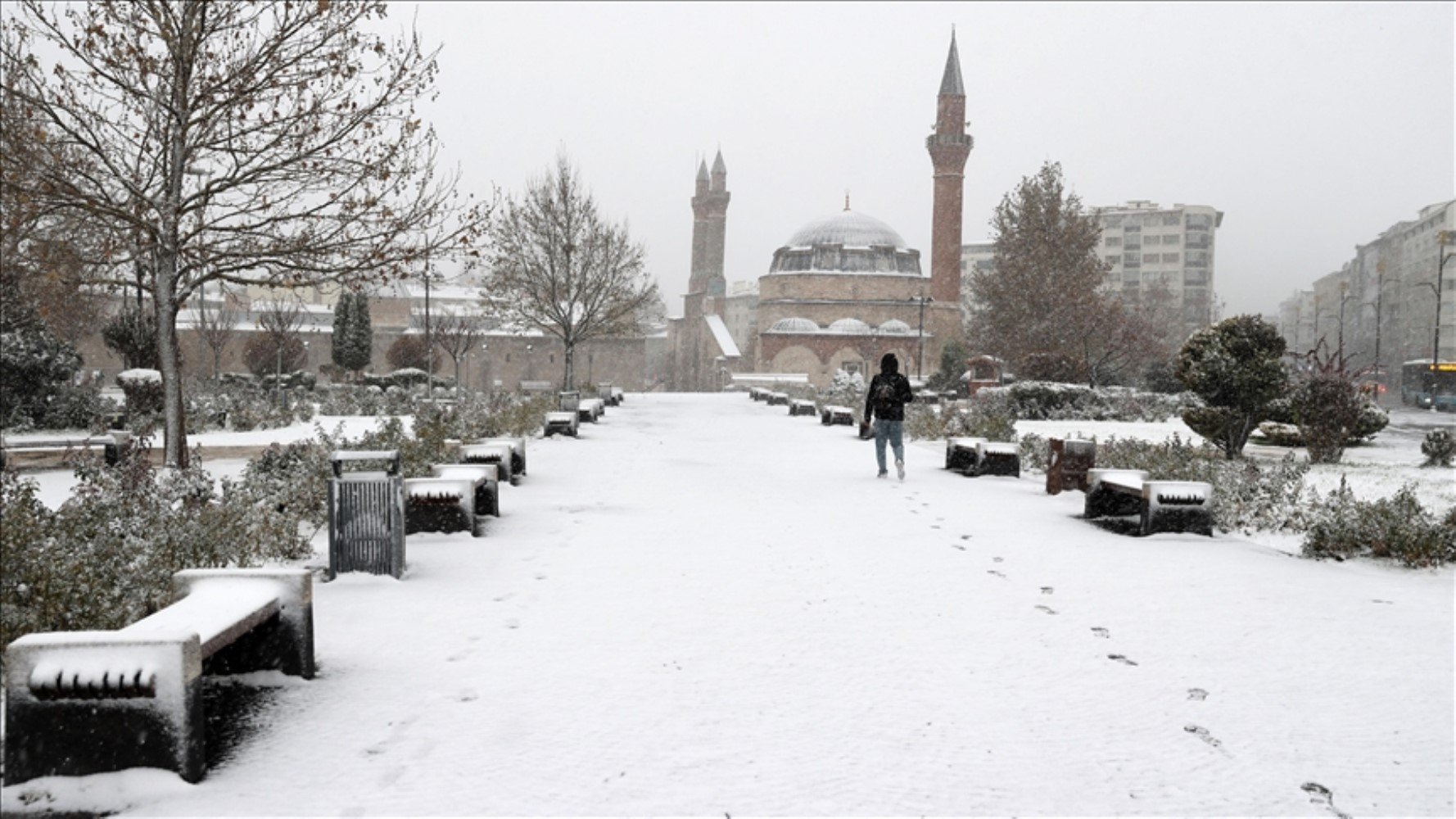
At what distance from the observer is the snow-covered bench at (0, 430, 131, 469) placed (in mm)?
12625

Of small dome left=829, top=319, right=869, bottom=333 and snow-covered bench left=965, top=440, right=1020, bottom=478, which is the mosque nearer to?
small dome left=829, top=319, right=869, bottom=333

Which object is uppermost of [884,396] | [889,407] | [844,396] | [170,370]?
[170,370]

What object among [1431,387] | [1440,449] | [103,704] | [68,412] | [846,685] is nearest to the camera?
[103,704]

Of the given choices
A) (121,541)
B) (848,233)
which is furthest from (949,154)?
(121,541)

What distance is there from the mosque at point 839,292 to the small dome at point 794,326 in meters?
0.08

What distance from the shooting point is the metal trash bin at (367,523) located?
6.61 meters

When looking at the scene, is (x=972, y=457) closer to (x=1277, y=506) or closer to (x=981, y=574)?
(x=1277, y=506)

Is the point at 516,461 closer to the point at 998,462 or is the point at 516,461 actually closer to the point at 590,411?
the point at 998,462

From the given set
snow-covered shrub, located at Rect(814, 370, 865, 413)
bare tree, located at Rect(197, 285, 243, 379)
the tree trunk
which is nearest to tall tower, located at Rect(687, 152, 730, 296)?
bare tree, located at Rect(197, 285, 243, 379)

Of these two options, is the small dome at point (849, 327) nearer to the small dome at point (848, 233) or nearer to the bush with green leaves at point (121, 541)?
the small dome at point (848, 233)

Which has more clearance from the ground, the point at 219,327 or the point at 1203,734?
the point at 219,327

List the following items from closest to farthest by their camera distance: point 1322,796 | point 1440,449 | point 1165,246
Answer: point 1322,796
point 1440,449
point 1165,246

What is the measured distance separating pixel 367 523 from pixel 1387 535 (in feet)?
24.7

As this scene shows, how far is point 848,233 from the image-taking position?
71.9 metres
